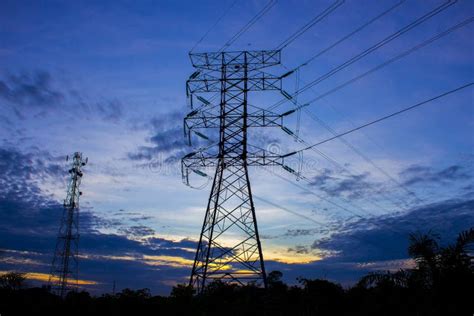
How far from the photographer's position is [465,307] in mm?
12859

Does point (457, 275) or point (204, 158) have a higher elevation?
point (204, 158)

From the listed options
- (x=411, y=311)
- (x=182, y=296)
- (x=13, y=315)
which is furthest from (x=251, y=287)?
(x=411, y=311)

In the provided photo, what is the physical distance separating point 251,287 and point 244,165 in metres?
10.2

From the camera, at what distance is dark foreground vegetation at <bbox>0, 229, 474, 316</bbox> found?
13359mm

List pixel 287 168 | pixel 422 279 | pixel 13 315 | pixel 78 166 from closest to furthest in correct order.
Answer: pixel 422 279 → pixel 13 315 → pixel 287 168 → pixel 78 166

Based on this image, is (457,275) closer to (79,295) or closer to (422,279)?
(422,279)

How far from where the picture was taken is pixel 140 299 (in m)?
28.6

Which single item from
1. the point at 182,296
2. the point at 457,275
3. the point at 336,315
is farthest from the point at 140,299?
the point at 457,275

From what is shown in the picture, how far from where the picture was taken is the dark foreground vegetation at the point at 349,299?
43.8 ft

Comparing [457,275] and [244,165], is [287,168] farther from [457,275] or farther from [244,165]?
[457,275]

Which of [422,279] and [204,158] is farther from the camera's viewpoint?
[204,158]

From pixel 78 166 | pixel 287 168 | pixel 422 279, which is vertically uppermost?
pixel 78 166

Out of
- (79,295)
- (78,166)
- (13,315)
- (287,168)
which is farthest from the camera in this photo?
(78,166)

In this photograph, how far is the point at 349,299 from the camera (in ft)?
98.2
